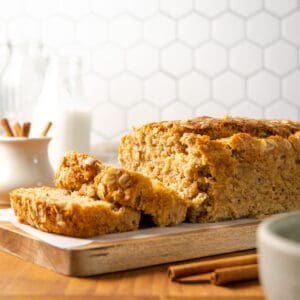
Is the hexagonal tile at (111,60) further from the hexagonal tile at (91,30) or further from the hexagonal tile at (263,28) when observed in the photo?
the hexagonal tile at (263,28)

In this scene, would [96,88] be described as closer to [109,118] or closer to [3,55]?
[109,118]

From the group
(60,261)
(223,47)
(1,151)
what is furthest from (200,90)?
(60,261)

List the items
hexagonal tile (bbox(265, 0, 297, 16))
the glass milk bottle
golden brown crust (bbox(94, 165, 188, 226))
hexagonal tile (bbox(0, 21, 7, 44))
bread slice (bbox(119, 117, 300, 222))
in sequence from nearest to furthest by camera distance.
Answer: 1. golden brown crust (bbox(94, 165, 188, 226))
2. bread slice (bbox(119, 117, 300, 222))
3. the glass milk bottle
4. hexagonal tile (bbox(265, 0, 297, 16))
5. hexagonal tile (bbox(0, 21, 7, 44))

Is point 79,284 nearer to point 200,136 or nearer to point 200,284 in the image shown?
point 200,284

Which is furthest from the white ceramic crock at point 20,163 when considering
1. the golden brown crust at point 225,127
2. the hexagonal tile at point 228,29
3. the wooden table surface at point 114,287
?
the hexagonal tile at point 228,29

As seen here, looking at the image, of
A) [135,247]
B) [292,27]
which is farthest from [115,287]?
[292,27]

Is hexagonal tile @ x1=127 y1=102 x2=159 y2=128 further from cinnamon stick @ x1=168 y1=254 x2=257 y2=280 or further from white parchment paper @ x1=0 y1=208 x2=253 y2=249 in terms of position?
cinnamon stick @ x1=168 y1=254 x2=257 y2=280

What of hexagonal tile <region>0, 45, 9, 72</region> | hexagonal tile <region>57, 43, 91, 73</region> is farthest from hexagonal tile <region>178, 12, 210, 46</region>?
hexagonal tile <region>0, 45, 9, 72</region>
